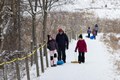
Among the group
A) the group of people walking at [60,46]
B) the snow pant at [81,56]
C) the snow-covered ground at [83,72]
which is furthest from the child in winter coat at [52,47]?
the snow pant at [81,56]

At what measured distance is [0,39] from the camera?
81.5 ft

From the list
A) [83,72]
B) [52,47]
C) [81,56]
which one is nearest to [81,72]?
[83,72]

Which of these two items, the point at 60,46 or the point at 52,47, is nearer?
the point at 52,47

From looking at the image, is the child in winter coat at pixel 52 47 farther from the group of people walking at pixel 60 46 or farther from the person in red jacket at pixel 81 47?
the person in red jacket at pixel 81 47

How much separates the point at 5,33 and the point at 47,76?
354 inches

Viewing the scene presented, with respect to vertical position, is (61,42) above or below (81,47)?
above

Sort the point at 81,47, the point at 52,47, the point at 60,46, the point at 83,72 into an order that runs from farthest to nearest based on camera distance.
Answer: the point at 60,46, the point at 81,47, the point at 52,47, the point at 83,72

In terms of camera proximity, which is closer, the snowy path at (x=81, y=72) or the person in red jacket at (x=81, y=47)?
the snowy path at (x=81, y=72)

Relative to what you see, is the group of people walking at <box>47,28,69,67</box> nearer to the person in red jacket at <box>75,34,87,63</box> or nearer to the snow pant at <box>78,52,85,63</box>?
the person in red jacket at <box>75,34,87,63</box>

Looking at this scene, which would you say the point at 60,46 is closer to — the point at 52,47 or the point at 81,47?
the point at 81,47

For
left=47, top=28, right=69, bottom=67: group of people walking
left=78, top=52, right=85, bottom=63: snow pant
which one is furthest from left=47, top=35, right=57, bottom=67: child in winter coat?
left=78, top=52, right=85, bottom=63: snow pant

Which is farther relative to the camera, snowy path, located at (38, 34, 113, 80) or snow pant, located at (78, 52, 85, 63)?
snow pant, located at (78, 52, 85, 63)

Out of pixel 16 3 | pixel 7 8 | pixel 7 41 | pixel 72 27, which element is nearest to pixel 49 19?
pixel 72 27

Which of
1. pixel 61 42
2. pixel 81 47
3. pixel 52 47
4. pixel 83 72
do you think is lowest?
pixel 83 72
